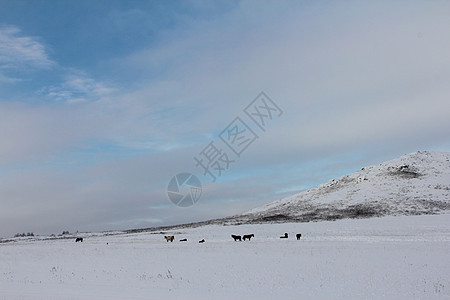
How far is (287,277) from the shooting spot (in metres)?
21.3

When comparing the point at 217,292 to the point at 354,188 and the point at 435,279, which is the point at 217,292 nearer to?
the point at 435,279

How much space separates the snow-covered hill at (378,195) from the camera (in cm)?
7894

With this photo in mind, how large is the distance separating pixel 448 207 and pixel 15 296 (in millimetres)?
75645

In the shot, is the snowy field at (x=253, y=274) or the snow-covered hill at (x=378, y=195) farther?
the snow-covered hill at (x=378, y=195)

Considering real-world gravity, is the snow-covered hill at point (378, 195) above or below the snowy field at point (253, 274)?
above

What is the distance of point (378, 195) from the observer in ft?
298

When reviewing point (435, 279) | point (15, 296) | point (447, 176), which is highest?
point (447, 176)

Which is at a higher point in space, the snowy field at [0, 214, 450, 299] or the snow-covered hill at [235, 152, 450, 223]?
the snow-covered hill at [235, 152, 450, 223]

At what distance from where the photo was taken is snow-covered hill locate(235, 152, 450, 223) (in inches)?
3108

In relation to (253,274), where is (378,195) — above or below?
above

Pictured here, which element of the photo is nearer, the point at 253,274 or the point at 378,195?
the point at 253,274

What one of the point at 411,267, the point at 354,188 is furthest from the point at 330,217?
the point at 411,267

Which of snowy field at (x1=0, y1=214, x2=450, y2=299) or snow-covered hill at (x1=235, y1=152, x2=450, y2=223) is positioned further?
snow-covered hill at (x1=235, y1=152, x2=450, y2=223)

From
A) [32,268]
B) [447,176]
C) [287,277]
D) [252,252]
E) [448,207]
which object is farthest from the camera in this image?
[447,176]
